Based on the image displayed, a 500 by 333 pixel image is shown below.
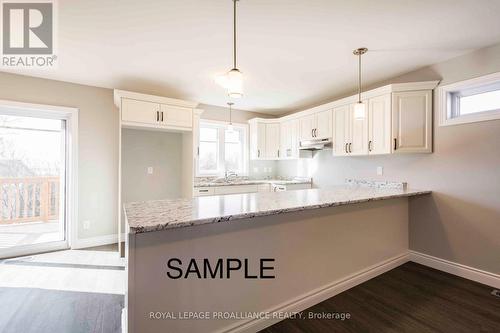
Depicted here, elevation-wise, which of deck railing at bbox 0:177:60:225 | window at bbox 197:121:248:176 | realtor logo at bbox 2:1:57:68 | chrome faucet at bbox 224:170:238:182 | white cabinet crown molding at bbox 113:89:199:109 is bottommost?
deck railing at bbox 0:177:60:225

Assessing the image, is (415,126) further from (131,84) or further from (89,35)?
(131,84)

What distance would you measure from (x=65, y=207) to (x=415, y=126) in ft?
16.7

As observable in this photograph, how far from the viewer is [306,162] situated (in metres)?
4.84

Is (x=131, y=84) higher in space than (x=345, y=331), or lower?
higher

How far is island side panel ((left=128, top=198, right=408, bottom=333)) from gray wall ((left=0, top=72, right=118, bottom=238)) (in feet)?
9.65

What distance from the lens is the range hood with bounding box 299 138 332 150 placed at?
12.9 ft

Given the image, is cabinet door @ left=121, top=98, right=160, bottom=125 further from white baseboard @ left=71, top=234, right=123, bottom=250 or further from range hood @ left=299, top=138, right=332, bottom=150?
range hood @ left=299, top=138, right=332, bottom=150

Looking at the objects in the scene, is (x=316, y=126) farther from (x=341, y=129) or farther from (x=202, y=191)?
(x=202, y=191)

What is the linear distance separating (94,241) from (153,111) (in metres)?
2.26

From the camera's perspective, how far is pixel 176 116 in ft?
12.1

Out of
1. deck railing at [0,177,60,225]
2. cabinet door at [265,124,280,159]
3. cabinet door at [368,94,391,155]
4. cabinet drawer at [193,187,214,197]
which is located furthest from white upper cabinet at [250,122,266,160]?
deck railing at [0,177,60,225]

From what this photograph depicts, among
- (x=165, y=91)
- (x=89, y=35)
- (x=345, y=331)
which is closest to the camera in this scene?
(x=345, y=331)

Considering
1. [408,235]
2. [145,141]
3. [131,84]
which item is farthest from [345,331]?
[131,84]

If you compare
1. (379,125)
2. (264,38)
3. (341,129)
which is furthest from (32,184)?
(379,125)
